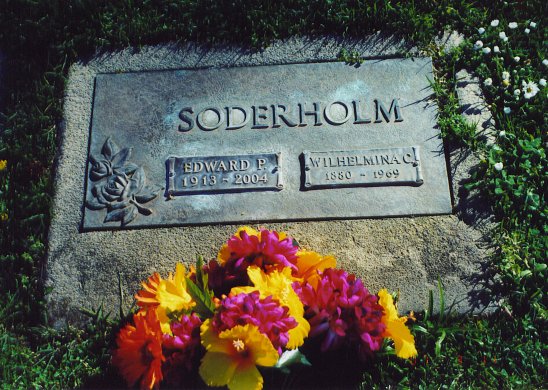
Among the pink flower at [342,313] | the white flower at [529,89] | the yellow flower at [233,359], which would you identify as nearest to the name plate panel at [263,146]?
the white flower at [529,89]

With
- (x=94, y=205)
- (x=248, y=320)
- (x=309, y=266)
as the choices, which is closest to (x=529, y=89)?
(x=309, y=266)

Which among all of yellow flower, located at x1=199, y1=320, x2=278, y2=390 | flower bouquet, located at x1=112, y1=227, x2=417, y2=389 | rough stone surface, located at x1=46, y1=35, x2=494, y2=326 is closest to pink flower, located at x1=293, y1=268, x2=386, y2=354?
flower bouquet, located at x1=112, y1=227, x2=417, y2=389

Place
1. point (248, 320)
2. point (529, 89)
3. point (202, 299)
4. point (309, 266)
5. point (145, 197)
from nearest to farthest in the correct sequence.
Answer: point (248, 320)
point (202, 299)
point (309, 266)
point (145, 197)
point (529, 89)

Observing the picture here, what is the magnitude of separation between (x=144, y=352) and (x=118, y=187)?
105 cm

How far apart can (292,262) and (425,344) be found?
79cm

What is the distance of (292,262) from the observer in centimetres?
230

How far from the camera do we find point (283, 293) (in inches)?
82.7

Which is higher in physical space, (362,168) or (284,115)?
(284,115)

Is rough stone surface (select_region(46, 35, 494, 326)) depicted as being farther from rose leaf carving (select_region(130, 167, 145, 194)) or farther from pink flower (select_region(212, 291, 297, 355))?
pink flower (select_region(212, 291, 297, 355))

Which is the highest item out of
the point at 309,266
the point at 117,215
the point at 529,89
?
the point at 529,89

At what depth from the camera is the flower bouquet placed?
6.42 ft

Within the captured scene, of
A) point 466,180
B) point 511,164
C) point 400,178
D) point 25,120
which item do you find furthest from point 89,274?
point 511,164

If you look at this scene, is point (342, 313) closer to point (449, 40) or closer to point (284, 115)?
point (284, 115)

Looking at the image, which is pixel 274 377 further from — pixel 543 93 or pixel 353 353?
pixel 543 93
